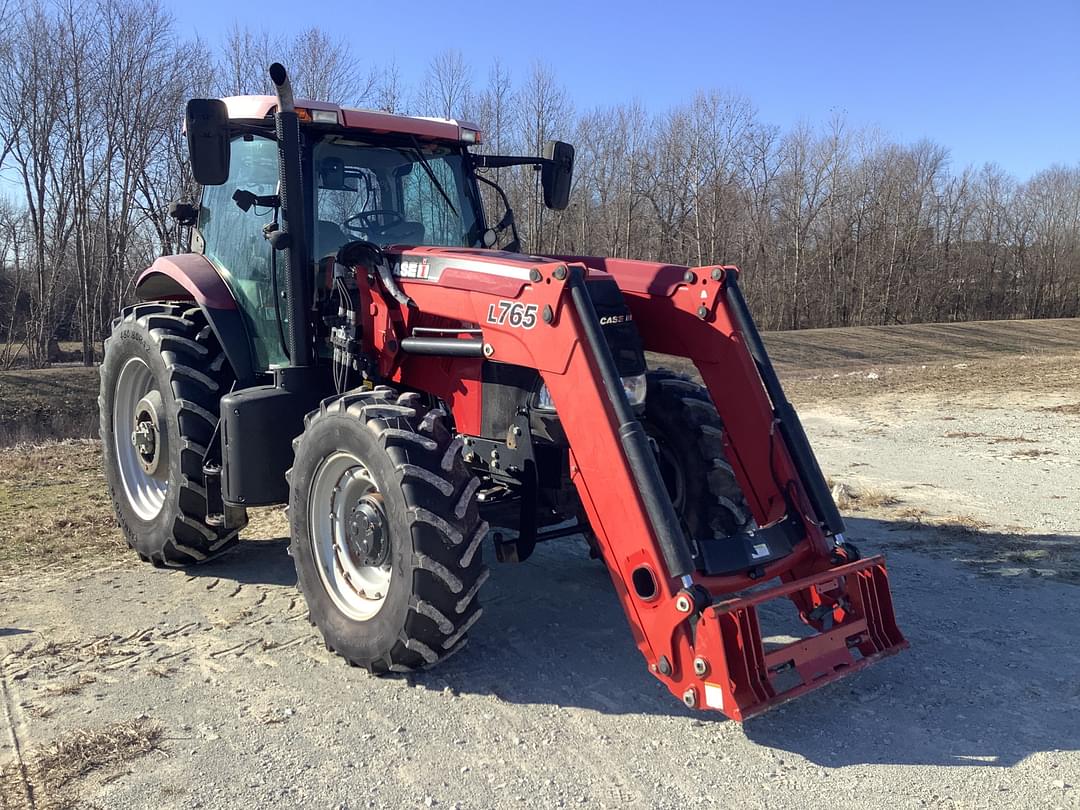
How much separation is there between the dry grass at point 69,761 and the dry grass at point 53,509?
8.42 ft

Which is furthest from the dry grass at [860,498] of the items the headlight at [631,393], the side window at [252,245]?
the side window at [252,245]

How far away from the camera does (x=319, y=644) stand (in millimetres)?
4336

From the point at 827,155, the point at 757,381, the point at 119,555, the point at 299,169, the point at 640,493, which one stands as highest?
the point at 827,155

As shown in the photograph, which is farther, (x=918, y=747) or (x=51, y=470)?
(x=51, y=470)

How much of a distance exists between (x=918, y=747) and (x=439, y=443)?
2143 millimetres

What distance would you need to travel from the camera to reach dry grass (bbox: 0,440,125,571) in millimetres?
5887

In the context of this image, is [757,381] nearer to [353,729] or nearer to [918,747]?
[918,747]

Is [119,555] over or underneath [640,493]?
underneath

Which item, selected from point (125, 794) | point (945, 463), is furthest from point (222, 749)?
point (945, 463)

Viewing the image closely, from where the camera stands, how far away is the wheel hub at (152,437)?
5.41m

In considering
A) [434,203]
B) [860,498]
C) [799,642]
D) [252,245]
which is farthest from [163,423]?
[860,498]

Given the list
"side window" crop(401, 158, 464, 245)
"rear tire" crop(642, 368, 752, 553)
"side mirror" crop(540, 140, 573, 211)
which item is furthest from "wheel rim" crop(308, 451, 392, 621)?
"side mirror" crop(540, 140, 573, 211)

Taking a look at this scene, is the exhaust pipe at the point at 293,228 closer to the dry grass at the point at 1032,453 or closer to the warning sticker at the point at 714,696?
the warning sticker at the point at 714,696

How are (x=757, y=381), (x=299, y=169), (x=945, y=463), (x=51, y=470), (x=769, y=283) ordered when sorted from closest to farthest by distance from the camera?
(x=757, y=381) → (x=299, y=169) → (x=51, y=470) → (x=945, y=463) → (x=769, y=283)
